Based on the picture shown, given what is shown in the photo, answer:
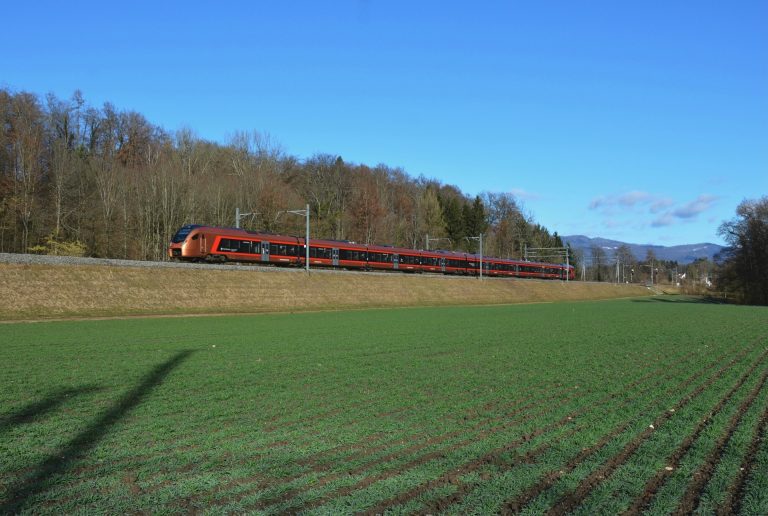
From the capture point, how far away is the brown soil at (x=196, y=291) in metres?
29.5

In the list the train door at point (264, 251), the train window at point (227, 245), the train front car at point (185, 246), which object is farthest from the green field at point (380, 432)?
the train door at point (264, 251)

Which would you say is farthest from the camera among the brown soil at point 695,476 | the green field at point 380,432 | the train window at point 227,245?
the train window at point 227,245

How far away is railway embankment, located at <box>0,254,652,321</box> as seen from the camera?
97.0ft

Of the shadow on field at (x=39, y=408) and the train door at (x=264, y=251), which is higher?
the train door at (x=264, y=251)

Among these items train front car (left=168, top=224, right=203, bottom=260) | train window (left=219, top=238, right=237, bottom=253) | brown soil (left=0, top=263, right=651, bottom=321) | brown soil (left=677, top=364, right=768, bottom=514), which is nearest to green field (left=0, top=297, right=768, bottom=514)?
brown soil (left=677, top=364, right=768, bottom=514)

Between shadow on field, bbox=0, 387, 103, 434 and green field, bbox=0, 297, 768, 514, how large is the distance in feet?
0.19

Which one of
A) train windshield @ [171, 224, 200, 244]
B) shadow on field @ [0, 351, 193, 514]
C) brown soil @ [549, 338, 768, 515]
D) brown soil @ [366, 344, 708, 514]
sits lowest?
shadow on field @ [0, 351, 193, 514]

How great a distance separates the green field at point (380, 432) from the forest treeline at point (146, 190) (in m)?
31.8

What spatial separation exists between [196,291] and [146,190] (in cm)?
2328

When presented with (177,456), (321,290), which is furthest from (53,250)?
(177,456)

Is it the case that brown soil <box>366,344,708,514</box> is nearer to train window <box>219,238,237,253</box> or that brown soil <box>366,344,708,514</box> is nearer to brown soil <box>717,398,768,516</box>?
brown soil <box>717,398,768,516</box>

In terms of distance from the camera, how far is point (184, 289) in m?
36.1

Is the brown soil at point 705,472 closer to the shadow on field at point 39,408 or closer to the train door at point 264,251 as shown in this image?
the shadow on field at point 39,408

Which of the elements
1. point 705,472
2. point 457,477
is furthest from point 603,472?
point 457,477
